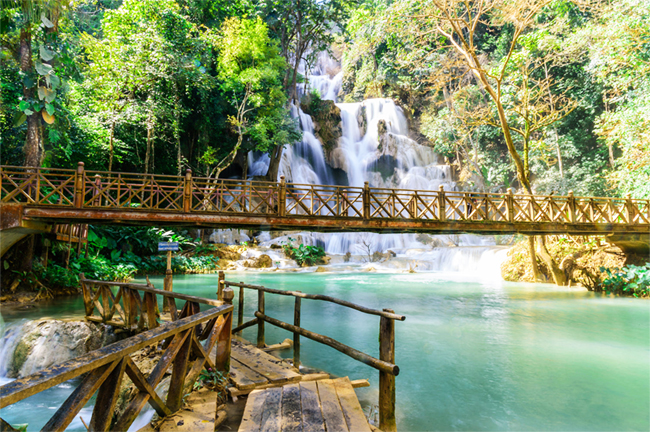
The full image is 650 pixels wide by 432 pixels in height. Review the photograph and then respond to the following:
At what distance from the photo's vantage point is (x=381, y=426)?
3.48 m

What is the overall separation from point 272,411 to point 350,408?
691 mm

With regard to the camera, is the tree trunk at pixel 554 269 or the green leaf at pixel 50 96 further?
the tree trunk at pixel 554 269

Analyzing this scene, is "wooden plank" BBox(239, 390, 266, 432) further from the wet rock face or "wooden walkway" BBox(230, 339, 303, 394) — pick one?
the wet rock face

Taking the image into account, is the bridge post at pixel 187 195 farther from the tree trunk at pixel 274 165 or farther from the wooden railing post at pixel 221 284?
the tree trunk at pixel 274 165

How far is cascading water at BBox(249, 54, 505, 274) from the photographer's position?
26250 mm

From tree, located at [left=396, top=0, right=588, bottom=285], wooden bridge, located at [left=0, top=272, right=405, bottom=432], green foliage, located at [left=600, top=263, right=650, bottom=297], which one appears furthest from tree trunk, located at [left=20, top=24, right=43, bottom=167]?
green foliage, located at [left=600, top=263, right=650, bottom=297]

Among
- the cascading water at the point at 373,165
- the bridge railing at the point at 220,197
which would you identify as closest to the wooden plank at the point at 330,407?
the bridge railing at the point at 220,197

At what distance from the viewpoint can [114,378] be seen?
208 cm

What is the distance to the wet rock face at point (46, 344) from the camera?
19.6 feet

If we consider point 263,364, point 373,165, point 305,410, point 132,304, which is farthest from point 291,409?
point 373,165

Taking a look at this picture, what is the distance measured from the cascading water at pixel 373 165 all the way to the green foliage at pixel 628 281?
891cm

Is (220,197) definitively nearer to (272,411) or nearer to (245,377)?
(245,377)

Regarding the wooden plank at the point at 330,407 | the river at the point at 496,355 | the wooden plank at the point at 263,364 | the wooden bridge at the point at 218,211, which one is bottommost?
the river at the point at 496,355

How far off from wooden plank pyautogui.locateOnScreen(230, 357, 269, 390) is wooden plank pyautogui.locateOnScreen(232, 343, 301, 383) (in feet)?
0.22
